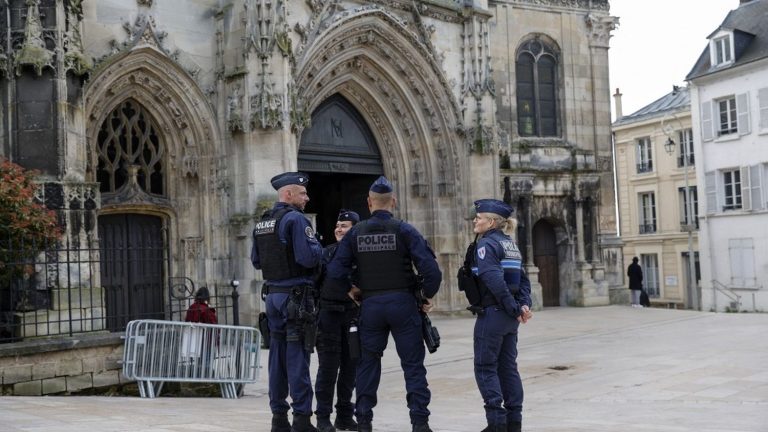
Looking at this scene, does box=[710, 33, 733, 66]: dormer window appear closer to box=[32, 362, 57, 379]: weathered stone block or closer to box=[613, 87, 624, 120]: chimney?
box=[613, 87, 624, 120]: chimney

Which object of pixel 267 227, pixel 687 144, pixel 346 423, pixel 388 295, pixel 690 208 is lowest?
pixel 346 423

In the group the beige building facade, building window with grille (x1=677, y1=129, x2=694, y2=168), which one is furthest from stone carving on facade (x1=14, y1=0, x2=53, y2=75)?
building window with grille (x1=677, y1=129, x2=694, y2=168)

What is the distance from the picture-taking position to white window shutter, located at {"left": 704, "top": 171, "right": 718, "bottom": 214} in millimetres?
32522

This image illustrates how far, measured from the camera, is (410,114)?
2214cm

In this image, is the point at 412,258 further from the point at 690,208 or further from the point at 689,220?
the point at 690,208

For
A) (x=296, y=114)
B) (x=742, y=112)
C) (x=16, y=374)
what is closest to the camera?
(x=16, y=374)

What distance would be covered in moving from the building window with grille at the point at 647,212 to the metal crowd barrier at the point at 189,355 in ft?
108

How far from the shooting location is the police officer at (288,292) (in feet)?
23.8

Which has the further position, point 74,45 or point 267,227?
point 74,45

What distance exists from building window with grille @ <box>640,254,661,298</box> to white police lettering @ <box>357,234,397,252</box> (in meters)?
35.8

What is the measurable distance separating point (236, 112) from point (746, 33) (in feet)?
67.1

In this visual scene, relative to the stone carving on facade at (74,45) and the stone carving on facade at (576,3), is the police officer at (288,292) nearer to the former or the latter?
the stone carving on facade at (74,45)

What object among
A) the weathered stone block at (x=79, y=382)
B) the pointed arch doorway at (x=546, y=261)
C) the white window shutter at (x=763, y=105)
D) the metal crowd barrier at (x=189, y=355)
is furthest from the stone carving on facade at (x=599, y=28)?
the weathered stone block at (x=79, y=382)

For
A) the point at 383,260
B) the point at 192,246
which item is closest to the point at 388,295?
the point at 383,260
